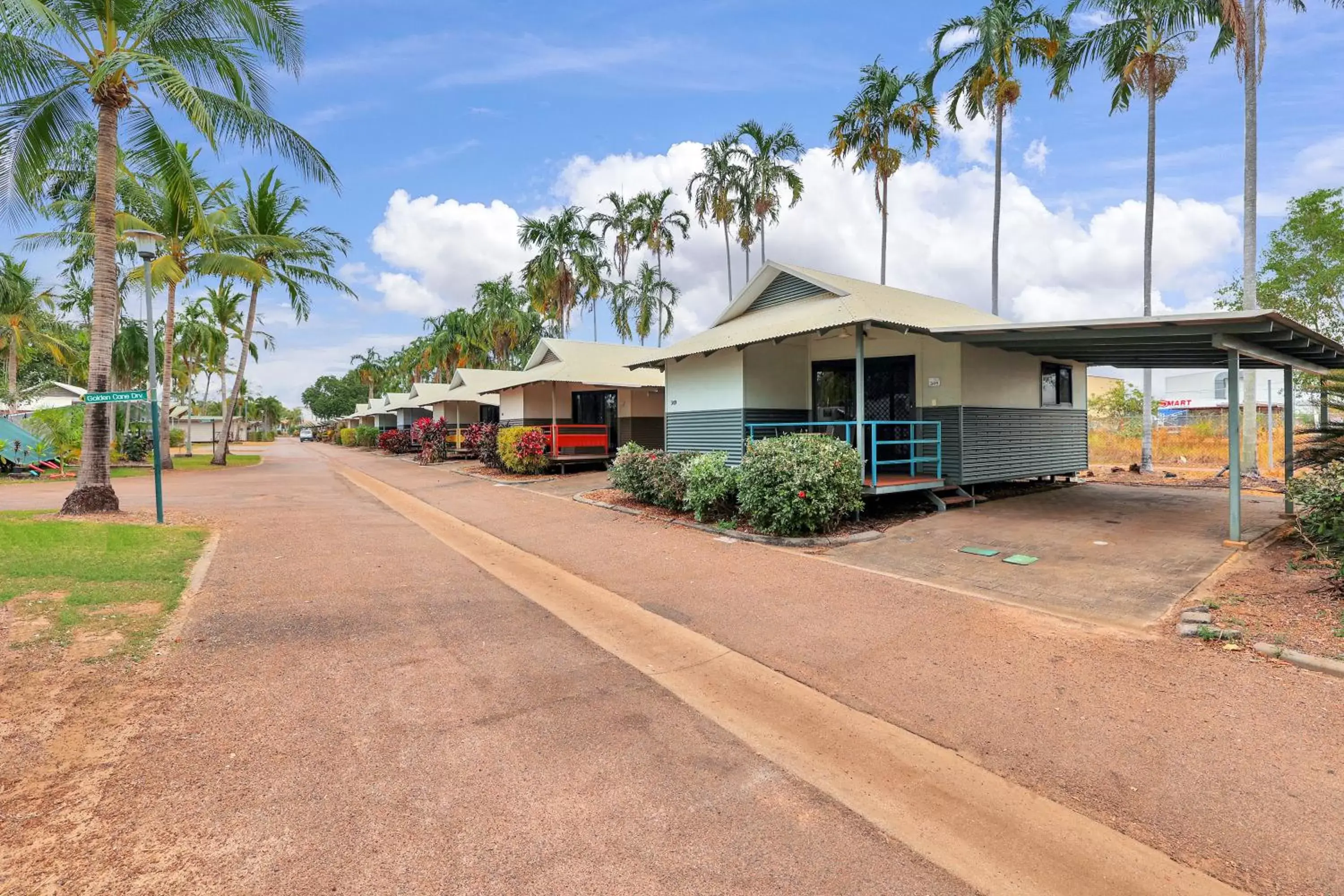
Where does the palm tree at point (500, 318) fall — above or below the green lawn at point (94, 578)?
above

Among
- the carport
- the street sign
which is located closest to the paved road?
the street sign

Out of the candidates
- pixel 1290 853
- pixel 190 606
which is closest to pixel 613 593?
pixel 190 606

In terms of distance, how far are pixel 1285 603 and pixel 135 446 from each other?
111ft

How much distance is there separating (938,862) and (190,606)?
650 cm

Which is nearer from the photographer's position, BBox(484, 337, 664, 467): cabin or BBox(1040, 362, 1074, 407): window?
BBox(1040, 362, 1074, 407): window

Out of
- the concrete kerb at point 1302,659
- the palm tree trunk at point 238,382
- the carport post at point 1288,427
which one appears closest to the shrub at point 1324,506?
the concrete kerb at point 1302,659

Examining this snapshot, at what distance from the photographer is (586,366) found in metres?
22.2

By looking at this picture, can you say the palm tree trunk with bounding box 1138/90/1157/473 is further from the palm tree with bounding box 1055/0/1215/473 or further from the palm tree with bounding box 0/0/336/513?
the palm tree with bounding box 0/0/336/513

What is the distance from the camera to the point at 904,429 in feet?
40.6

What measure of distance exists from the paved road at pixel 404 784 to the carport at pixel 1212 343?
24.7 feet

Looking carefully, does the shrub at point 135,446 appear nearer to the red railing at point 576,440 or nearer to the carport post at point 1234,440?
the red railing at point 576,440

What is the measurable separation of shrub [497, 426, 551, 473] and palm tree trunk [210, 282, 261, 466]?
547 inches

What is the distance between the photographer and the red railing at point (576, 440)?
2020 cm

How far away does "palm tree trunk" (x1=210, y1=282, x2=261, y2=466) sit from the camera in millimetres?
26172
